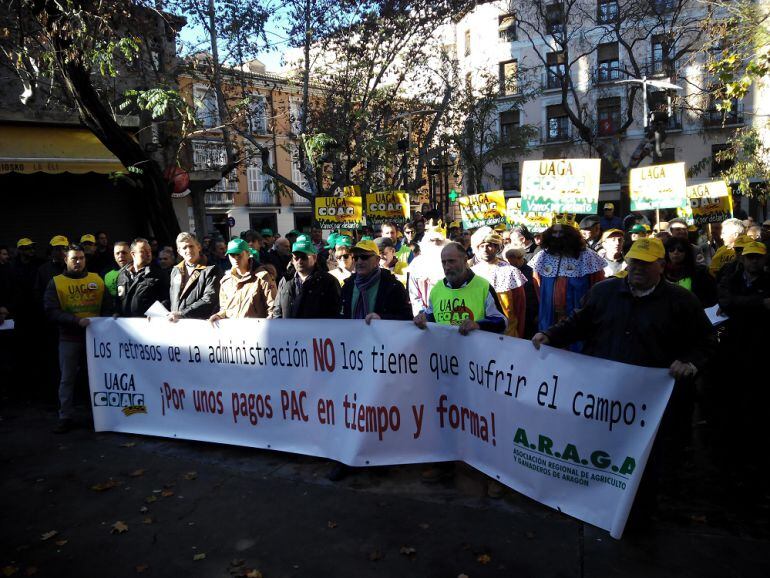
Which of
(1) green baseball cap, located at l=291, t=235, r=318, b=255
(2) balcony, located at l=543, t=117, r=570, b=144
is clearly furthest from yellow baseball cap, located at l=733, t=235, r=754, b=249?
(2) balcony, located at l=543, t=117, r=570, b=144

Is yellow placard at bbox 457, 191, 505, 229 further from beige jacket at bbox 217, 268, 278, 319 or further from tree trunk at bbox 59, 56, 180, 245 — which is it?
beige jacket at bbox 217, 268, 278, 319

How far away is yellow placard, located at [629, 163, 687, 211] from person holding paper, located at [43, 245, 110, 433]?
935 centimetres

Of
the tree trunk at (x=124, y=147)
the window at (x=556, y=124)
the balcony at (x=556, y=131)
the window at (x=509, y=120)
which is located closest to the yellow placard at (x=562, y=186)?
the tree trunk at (x=124, y=147)

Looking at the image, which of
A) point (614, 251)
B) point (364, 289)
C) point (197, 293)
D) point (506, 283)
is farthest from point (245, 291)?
point (614, 251)

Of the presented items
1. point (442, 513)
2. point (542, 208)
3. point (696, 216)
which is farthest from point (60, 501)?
point (696, 216)

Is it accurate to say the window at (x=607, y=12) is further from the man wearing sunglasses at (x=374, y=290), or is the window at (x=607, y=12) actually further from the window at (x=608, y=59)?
the man wearing sunglasses at (x=374, y=290)

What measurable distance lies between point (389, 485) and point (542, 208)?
19.7ft

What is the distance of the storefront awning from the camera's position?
1386cm

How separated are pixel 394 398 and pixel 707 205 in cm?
1048

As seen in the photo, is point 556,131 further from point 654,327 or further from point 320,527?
point 320,527

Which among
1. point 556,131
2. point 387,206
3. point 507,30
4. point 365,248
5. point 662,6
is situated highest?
point 507,30

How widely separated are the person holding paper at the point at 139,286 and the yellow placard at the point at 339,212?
7.75 meters

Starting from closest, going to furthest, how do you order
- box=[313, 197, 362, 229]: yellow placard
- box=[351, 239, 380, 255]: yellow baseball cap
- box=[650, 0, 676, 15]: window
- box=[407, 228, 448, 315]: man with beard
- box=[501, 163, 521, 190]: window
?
box=[351, 239, 380, 255]: yellow baseball cap, box=[407, 228, 448, 315]: man with beard, box=[313, 197, 362, 229]: yellow placard, box=[650, 0, 676, 15]: window, box=[501, 163, 521, 190]: window

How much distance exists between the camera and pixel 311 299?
18.2ft
